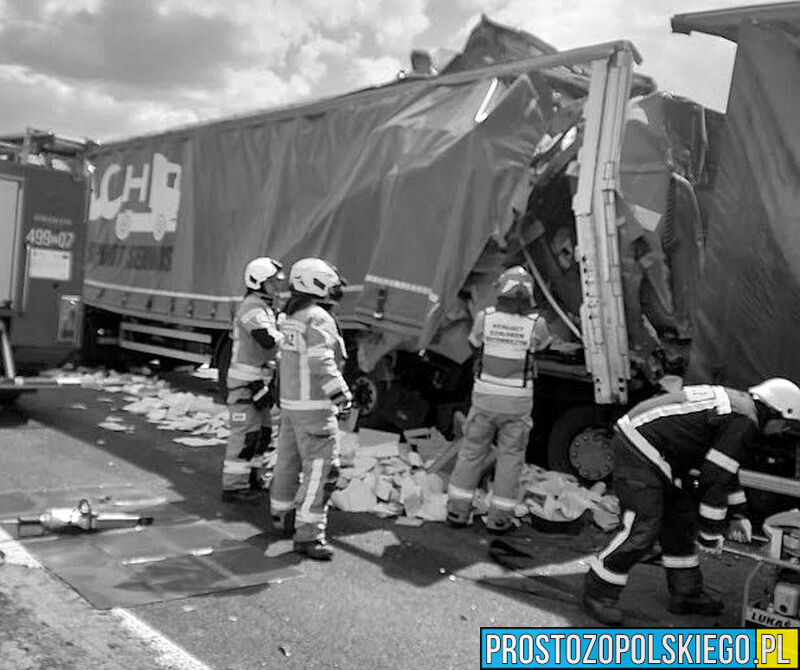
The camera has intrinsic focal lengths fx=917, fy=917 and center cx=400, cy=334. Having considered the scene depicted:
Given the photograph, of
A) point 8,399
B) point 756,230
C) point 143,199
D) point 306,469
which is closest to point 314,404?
point 306,469

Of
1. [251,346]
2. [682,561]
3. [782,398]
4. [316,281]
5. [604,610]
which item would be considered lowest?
[604,610]

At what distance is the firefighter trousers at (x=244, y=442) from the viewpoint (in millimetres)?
6375

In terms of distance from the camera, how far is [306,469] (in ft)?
17.7

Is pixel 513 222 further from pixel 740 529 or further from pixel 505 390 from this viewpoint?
pixel 740 529

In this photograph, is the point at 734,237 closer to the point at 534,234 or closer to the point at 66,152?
the point at 534,234

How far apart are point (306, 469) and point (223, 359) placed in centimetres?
529

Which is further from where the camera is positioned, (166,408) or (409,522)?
(166,408)

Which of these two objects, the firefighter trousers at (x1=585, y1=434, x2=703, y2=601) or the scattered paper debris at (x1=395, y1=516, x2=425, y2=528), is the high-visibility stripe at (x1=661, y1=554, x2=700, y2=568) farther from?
the scattered paper debris at (x1=395, y1=516, x2=425, y2=528)

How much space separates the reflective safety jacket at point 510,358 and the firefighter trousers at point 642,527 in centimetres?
142

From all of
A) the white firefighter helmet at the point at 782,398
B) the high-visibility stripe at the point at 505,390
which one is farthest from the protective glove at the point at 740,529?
the high-visibility stripe at the point at 505,390

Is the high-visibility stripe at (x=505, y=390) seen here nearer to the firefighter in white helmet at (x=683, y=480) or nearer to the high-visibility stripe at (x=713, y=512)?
the firefighter in white helmet at (x=683, y=480)

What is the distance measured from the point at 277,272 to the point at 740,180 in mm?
3185

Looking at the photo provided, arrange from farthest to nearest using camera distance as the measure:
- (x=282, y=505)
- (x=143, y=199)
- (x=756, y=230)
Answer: (x=143, y=199), (x=282, y=505), (x=756, y=230)

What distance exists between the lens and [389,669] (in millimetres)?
3812
